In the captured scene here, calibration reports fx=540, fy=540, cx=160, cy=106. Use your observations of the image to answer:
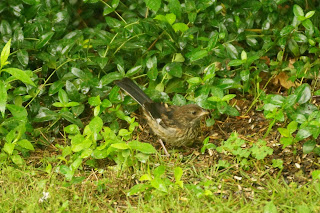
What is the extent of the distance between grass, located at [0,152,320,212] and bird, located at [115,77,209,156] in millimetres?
287

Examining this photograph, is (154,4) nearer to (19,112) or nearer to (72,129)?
(72,129)

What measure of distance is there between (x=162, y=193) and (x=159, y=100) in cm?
131

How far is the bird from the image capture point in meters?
5.23

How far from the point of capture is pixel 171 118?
530 centimetres

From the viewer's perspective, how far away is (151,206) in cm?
448

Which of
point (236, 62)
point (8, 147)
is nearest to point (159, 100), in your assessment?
point (236, 62)

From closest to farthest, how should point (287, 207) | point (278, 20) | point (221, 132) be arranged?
point (287, 207), point (221, 132), point (278, 20)

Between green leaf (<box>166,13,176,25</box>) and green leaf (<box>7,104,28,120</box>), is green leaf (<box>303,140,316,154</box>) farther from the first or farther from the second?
green leaf (<box>7,104,28,120</box>)

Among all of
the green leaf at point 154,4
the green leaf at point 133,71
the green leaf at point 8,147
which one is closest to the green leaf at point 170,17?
the green leaf at point 154,4

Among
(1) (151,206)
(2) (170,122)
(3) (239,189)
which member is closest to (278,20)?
(2) (170,122)

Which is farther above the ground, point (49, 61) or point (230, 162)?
point (49, 61)

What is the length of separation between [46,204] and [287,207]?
2.00 metres

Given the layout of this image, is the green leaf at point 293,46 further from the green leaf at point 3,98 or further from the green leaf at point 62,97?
the green leaf at point 3,98

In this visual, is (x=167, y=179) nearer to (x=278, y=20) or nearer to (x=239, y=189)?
(x=239, y=189)
